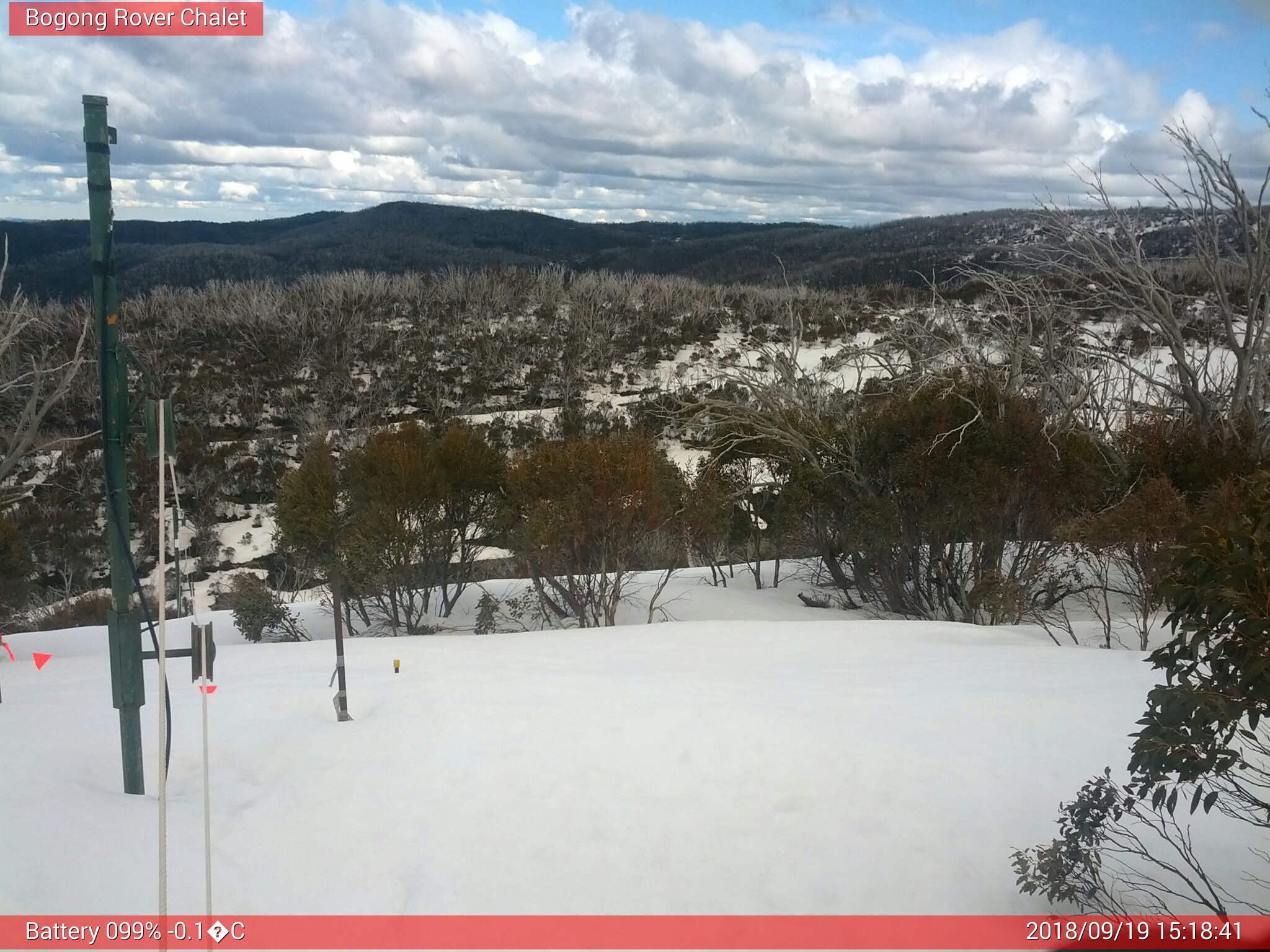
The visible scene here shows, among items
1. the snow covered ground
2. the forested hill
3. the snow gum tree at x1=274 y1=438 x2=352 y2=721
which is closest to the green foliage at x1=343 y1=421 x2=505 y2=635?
the snow gum tree at x1=274 y1=438 x2=352 y2=721

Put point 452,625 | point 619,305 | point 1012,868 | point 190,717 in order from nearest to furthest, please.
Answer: point 1012,868, point 190,717, point 452,625, point 619,305

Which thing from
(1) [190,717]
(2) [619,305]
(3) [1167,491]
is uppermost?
(2) [619,305]

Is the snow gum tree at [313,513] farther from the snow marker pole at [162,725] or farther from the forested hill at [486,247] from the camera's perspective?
the forested hill at [486,247]

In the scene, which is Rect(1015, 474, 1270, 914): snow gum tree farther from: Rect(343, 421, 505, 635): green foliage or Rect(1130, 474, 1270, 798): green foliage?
Rect(343, 421, 505, 635): green foliage

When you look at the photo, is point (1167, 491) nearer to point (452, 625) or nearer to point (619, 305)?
point (452, 625)

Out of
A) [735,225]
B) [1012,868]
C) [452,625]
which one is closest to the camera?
[1012,868]

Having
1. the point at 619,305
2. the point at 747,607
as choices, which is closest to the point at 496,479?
the point at 747,607

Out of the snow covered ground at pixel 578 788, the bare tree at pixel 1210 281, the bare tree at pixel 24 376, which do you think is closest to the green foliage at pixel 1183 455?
the bare tree at pixel 1210 281

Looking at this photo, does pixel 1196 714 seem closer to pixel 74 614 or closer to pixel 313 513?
pixel 313 513
